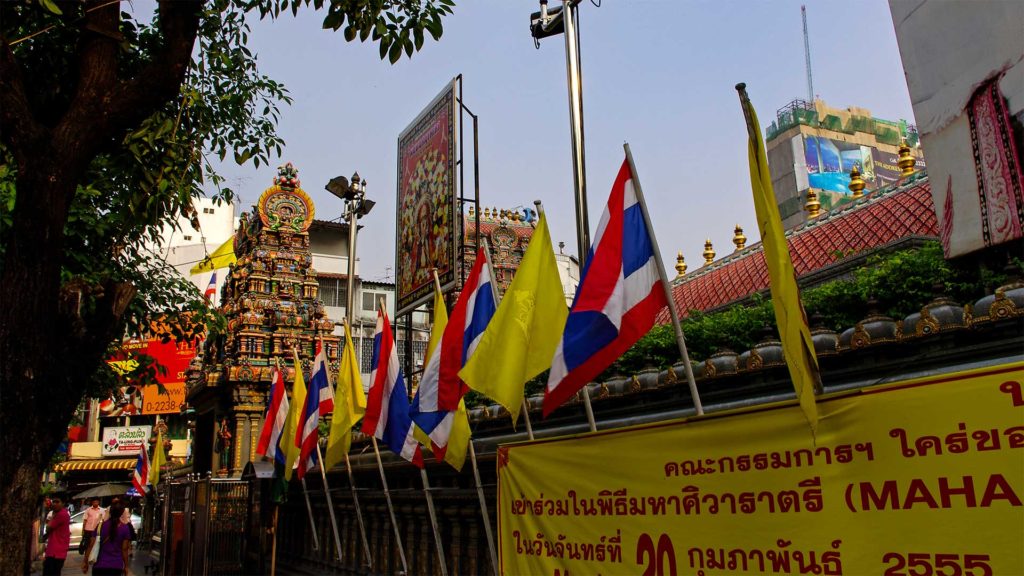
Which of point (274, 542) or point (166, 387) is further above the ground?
point (166, 387)

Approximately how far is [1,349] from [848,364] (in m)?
5.94

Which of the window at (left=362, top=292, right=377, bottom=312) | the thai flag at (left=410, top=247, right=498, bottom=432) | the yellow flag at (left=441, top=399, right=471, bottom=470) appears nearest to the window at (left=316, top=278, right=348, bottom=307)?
the window at (left=362, top=292, right=377, bottom=312)

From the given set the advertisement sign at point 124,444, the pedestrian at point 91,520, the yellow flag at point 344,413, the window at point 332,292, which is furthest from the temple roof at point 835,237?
the advertisement sign at point 124,444

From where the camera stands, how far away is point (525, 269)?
20.8 feet

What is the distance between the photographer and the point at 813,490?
4152mm

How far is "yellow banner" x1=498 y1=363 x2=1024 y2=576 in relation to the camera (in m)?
3.49

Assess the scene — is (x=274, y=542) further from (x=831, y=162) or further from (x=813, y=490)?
(x=831, y=162)

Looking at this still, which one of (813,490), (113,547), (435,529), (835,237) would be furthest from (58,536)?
(835,237)

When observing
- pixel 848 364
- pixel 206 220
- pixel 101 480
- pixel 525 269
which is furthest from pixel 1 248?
pixel 206 220

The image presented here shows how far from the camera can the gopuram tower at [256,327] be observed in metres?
22.2

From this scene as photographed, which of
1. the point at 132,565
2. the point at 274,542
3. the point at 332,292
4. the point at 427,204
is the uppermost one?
the point at 332,292

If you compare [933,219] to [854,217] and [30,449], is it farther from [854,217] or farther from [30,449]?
[30,449]

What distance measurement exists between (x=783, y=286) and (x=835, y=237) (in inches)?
330

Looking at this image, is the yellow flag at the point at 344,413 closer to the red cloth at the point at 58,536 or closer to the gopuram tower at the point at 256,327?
the red cloth at the point at 58,536
